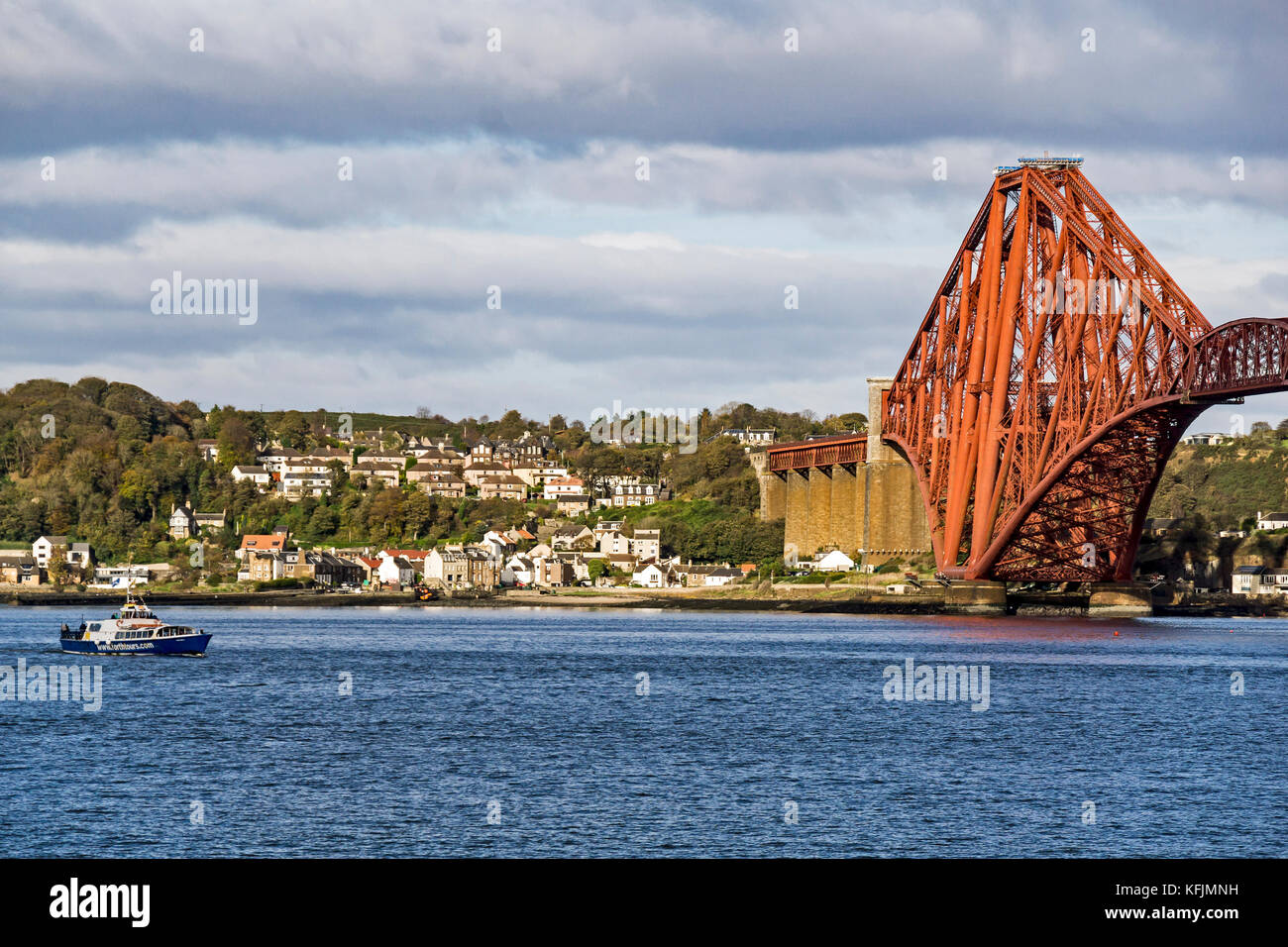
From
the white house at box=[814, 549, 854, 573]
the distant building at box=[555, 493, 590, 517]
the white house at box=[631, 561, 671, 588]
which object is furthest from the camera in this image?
the distant building at box=[555, 493, 590, 517]

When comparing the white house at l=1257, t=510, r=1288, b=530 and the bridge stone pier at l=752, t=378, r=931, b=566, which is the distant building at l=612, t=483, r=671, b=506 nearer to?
the bridge stone pier at l=752, t=378, r=931, b=566

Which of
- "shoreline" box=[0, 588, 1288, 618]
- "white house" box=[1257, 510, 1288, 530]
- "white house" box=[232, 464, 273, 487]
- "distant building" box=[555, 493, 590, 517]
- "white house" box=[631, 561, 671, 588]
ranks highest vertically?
"white house" box=[232, 464, 273, 487]

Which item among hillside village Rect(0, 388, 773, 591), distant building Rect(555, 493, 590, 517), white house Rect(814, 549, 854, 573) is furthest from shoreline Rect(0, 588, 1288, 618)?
distant building Rect(555, 493, 590, 517)

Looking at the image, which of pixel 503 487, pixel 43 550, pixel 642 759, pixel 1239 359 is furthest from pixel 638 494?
pixel 642 759

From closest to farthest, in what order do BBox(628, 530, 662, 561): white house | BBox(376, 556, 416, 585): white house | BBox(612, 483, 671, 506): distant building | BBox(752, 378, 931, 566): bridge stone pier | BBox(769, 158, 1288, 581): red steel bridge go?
BBox(769, 158, 1288, 581): red steel bridge, BBox(752, 378, 931, 566): bridge stone pier, BBox(376, 556, 416, 585): white house, BBox(628, 530, 662, 561): white house, BBox(612, 483, 671, 506): distant building

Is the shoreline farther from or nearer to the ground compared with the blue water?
nearer to the ground

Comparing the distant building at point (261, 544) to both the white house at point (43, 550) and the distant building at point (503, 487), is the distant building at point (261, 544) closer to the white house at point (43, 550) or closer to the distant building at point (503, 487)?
the white house at point (43, 550)

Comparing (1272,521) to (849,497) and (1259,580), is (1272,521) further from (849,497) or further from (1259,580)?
(849,497)
